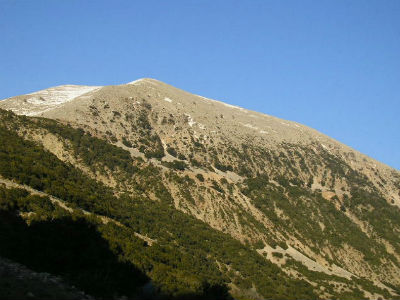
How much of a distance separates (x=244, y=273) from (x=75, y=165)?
107ft

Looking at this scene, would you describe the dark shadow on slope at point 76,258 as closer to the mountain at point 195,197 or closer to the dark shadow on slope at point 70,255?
Answer: the dark shadow on slope at point 70,255

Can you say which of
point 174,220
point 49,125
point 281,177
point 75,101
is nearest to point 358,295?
point 174,220

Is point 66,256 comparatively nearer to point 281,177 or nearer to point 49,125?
point 49,125

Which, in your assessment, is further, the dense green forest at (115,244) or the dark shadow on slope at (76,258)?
the dense green forest at (115,244)

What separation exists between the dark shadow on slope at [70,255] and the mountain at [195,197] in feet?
0.59

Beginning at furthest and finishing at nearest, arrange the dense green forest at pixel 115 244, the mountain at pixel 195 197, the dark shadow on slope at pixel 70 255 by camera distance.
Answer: the mountain at pixel 195 197 → the dense green forest at pixel 115 244 → the dark shadow on slope at pixel 70 255

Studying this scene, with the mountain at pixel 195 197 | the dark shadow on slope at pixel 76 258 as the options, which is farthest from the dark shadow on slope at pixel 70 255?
the mountain at pixel 195 197

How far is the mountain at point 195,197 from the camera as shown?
31.8 m

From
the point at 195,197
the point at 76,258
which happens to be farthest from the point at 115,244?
the point at 195,197

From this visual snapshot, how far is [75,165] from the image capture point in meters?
65.9

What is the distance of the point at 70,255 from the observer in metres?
25.3

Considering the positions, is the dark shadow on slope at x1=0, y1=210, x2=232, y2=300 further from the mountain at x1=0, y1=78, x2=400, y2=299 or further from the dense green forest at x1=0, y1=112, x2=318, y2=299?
the mountain at x1=0, y1=78, x2=400, y2=299

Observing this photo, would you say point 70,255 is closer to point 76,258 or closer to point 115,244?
point 76,258

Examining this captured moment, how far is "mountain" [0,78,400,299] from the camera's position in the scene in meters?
31.8
